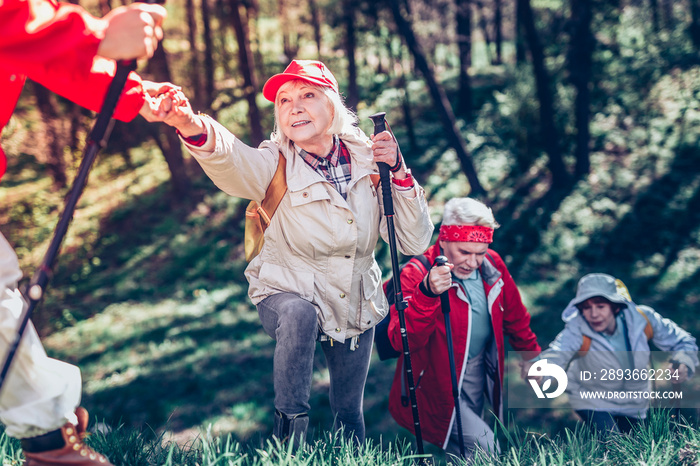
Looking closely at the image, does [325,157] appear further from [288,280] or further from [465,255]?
[465,255]

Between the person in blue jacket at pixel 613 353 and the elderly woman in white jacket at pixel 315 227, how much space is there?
1520mm

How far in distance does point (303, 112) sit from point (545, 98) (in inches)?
392

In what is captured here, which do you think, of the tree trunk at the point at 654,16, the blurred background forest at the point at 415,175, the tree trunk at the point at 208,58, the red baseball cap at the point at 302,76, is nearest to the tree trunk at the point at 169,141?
the blurred background forest at the point at 415,175

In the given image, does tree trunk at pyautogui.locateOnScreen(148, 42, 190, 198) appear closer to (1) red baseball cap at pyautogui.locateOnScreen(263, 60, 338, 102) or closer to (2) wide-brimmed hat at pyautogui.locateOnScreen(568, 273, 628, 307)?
(1) red baseball cap at pyautogui.locateOnScreen(263, 60, 338, 102)

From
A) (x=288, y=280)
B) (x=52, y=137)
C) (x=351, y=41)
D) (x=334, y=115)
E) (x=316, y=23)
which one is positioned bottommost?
(x=288, y=280)

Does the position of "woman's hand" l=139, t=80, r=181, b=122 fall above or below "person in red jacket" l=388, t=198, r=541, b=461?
above

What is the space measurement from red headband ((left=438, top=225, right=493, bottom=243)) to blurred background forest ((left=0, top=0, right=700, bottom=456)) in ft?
9.01

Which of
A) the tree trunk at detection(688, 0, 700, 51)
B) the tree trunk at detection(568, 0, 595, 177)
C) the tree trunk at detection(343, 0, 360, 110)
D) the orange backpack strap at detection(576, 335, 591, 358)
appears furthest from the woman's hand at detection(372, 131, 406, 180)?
the tree trunk at detection(688, 0, 700, 51)

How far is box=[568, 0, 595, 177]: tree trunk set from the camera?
10961mm

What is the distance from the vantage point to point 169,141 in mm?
13992

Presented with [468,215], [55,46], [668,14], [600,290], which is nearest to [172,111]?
[55,46]

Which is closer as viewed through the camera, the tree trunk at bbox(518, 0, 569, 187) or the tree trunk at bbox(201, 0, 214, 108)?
the tree trunk at bbox(518, 0, 569, 187)

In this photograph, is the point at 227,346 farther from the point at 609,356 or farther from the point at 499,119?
the point at 499,119

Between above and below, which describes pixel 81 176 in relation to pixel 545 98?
below
